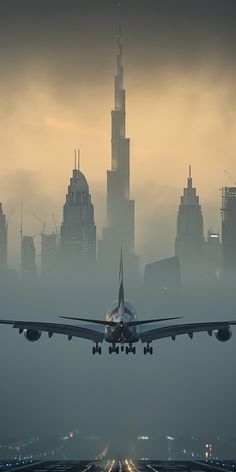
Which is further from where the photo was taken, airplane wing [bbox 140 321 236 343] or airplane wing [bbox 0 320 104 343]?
airplane wing [bbox 140 321 236 343]

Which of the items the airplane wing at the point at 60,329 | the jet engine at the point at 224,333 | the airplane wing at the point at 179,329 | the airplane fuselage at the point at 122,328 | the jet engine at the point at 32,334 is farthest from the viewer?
the jet engine at the point at 32,334

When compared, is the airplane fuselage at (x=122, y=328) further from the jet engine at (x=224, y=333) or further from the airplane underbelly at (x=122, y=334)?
the jet engine at (x=224, y=333)

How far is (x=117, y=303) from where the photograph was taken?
498ft

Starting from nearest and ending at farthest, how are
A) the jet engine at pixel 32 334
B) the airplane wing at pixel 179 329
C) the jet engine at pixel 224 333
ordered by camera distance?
the airplane wing at pixel 179 329
the jet engine at pixel 224 333
the jet engine at pixel 32 334

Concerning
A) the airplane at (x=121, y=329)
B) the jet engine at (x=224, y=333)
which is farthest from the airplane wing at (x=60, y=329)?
the jet engine at (x=224, y=333)

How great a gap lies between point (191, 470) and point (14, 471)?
3217 cm

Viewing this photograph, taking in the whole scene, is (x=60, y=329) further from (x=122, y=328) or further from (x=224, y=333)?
(x=224, y=333)

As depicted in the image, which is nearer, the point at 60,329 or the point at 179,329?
the point at 60,329

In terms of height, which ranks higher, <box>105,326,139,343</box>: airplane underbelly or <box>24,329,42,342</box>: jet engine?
<box>24,329,42,342</box>: jet engine

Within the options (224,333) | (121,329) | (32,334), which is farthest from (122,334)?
(224,333)

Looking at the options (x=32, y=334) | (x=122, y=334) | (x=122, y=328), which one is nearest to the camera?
(x=122, y=328)

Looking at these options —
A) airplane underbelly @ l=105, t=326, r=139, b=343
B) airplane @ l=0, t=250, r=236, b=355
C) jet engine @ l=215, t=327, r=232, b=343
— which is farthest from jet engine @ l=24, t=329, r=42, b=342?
jet engine @ l=215, t=327, r=232, b=343

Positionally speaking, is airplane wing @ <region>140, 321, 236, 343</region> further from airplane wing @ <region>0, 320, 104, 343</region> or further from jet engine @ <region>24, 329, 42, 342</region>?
jet engine @ <region>24, 329, 42, 342</region>

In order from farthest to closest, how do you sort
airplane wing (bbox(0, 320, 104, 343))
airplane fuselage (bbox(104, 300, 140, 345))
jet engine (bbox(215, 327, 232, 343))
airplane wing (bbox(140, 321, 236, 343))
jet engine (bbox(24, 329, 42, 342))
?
jet engine (bbox(24, 329, 42, 342)) < jet engine (bbox(215, 327, 232, 343)) < airplane wing (bbox(140, 321, 236, 343)) < airplane wing (bbox(0, 320, 104, 343)) < airplane fuselage (bbox(104, 300, 140, 345))
